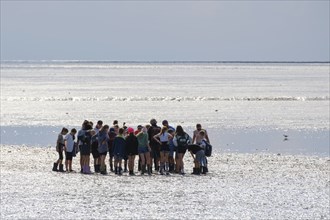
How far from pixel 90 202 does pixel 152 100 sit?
56947 millimetres

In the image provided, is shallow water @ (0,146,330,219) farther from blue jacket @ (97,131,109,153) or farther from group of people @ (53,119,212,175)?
blue jacket @ (97,131,109,153)

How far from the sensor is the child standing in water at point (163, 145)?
2452 cm

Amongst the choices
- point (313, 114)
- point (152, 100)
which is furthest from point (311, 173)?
point (152, 100)

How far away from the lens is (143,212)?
18531mm

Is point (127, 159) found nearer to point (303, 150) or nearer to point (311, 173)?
point (311, 173)

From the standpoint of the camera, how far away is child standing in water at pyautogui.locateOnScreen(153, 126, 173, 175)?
24516mm

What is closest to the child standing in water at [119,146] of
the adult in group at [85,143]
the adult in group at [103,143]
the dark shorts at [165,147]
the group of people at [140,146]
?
the group of people at [140,146]

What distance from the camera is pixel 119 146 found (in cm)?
2445

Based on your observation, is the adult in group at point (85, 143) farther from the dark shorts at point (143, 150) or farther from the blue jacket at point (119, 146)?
the dark shorts at point (143, 150)

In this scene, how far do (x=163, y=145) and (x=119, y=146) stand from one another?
52.4 inches

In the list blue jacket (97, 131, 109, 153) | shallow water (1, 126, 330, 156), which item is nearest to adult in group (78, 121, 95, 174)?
blue jacket (97, 131, 109, 153)

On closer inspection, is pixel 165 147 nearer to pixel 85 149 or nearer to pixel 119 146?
pixel 119 146

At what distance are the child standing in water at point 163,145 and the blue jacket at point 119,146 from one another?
1.00 metres

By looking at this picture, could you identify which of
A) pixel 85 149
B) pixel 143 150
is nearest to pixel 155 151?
pixel 143 150
